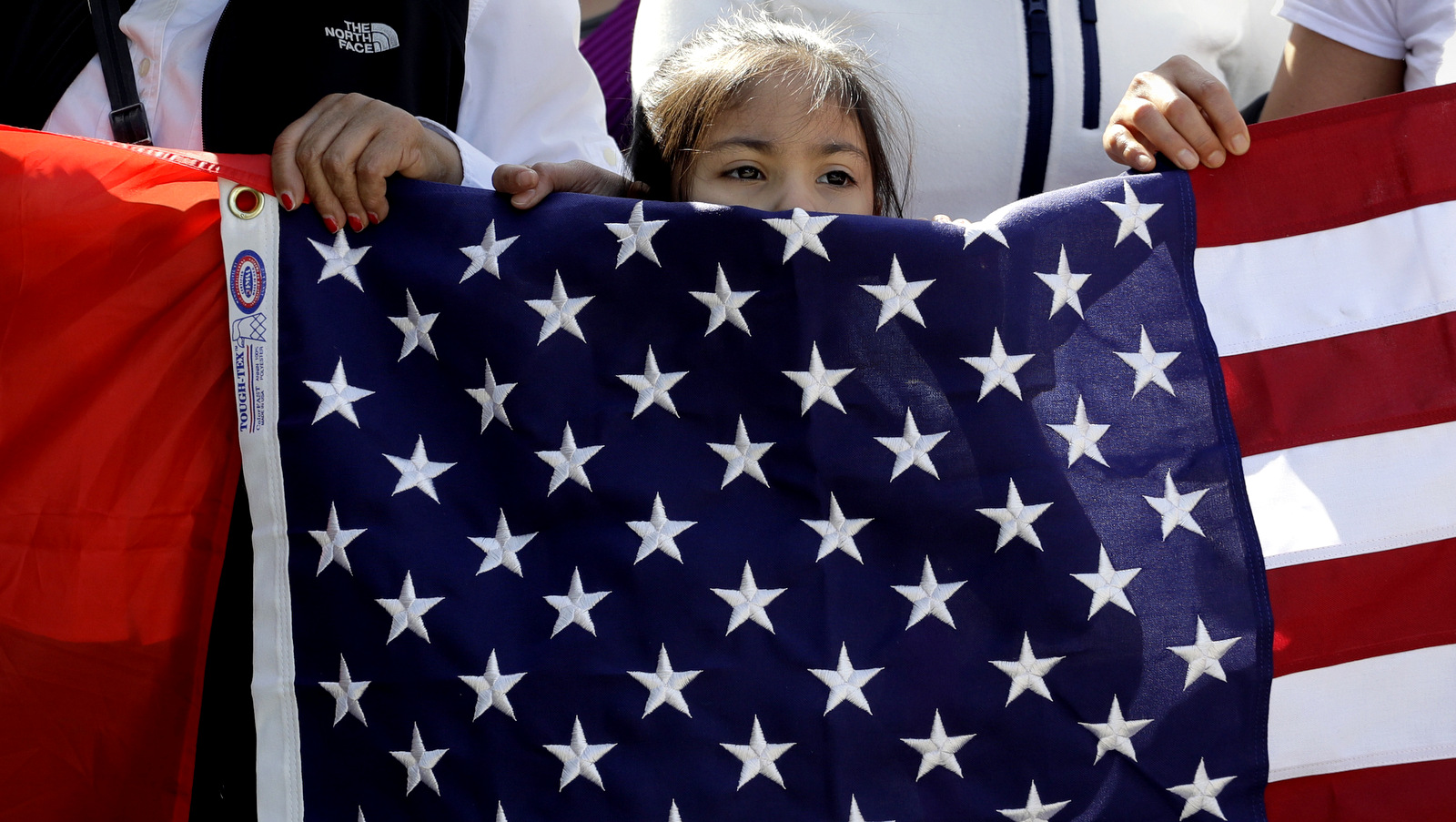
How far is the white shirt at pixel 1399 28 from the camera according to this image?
196 centimetres

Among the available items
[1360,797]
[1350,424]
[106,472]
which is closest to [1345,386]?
[1350,424]

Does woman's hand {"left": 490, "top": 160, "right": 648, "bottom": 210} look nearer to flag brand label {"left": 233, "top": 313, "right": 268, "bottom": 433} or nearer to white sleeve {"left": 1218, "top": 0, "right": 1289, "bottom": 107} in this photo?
flag brand label {"left": 233, "top": 313, "right": 268, "bottom": 433}

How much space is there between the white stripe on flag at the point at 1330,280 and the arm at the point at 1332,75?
38 centimetres

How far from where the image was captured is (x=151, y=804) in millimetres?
1682

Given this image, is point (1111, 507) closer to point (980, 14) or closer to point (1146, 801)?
point (1146, 801)

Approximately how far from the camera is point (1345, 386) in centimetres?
174

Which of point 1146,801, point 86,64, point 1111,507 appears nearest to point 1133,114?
point 1111,507

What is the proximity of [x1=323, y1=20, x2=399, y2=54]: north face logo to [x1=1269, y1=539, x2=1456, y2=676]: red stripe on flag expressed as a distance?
1.81 metres

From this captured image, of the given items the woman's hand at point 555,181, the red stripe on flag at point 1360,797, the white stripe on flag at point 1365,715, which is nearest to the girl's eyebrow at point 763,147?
the woman's hand at point 555,181

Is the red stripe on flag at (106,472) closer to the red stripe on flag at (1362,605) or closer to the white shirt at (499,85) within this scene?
the white shirt at (499,85)

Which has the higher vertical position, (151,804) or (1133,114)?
(1133,114)

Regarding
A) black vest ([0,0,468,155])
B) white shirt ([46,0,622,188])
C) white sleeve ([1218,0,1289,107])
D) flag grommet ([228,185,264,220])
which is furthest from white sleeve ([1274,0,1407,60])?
flag grommet ([228,185,264,220])

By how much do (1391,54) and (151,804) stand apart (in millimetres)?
2544

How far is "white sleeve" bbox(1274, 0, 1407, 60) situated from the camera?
2041 millimetres
